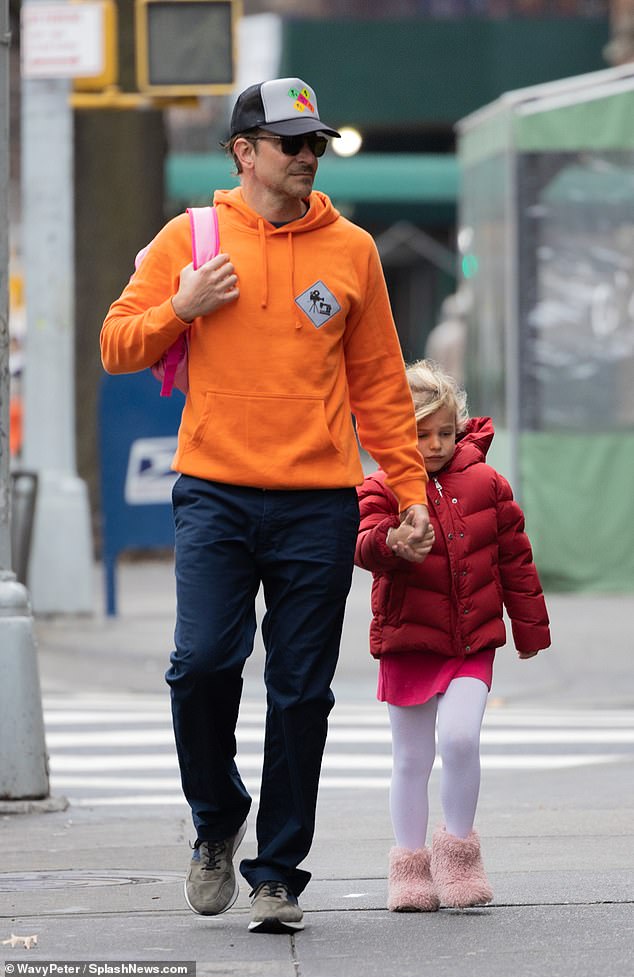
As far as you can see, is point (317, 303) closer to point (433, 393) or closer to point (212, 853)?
point (433, 393)

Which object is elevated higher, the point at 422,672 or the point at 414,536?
the point at 414,536

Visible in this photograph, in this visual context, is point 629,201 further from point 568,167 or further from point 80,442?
point 80,442

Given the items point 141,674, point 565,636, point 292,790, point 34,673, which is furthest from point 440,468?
point 565,636

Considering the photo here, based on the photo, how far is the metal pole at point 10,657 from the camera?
277 inches

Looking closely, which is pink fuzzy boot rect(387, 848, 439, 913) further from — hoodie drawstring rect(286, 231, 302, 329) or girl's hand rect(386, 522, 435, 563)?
hoodie drawstring rect(286, 231, 302, 329)

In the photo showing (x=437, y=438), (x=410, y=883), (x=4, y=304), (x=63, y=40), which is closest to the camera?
(x=410, y=883)

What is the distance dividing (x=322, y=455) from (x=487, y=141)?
10.4 meters

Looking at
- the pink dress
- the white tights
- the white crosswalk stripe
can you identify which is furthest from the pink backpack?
the white crosswalk stripe

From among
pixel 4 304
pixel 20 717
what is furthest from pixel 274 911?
pixel 4 304

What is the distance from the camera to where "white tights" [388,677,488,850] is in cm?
523

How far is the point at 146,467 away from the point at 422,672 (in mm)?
8359

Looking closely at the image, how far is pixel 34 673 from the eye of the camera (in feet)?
23.5

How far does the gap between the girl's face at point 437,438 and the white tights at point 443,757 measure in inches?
22.2

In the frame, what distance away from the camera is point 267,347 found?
16.3 ft
